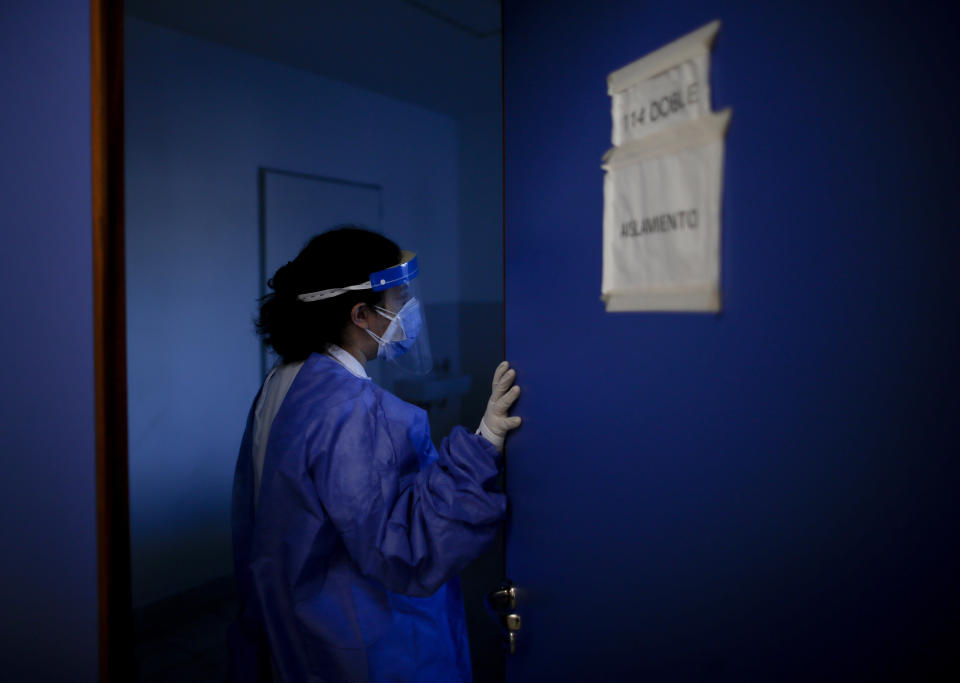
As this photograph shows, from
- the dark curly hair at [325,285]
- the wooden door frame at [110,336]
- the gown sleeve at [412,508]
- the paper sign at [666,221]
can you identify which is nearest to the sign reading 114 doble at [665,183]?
the paper sign at [666,221]

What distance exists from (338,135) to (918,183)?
3.16 metres

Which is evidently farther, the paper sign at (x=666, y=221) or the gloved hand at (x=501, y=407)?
the gloved hand at (x=501, y=407)

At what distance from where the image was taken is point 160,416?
101 inches

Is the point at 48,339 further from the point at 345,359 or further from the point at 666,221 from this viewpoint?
the point at 666,221

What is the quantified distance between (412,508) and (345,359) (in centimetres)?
42

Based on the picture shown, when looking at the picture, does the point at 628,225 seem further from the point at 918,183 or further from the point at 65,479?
the point at 65,479

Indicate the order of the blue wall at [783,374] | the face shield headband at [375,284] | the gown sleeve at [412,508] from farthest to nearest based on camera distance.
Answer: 1. the face shield headband at [375,284]
2. the gown sleeve at [412,508]
3. the blue wall at [783,374]

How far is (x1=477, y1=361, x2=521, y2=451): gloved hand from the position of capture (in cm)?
100

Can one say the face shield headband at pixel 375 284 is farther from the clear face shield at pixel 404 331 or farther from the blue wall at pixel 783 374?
the blue wall at pixel 783 374

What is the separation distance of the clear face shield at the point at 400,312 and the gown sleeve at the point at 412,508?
37 cm

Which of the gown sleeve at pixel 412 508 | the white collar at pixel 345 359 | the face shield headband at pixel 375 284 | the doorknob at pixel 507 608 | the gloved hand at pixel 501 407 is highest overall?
the face shield headband at pixel 375 284

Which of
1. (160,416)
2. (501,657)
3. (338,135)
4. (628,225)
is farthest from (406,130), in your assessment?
(628,225)

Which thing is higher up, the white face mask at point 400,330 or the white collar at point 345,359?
the white face mask at point 400,330

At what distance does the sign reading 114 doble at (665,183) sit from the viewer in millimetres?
604
